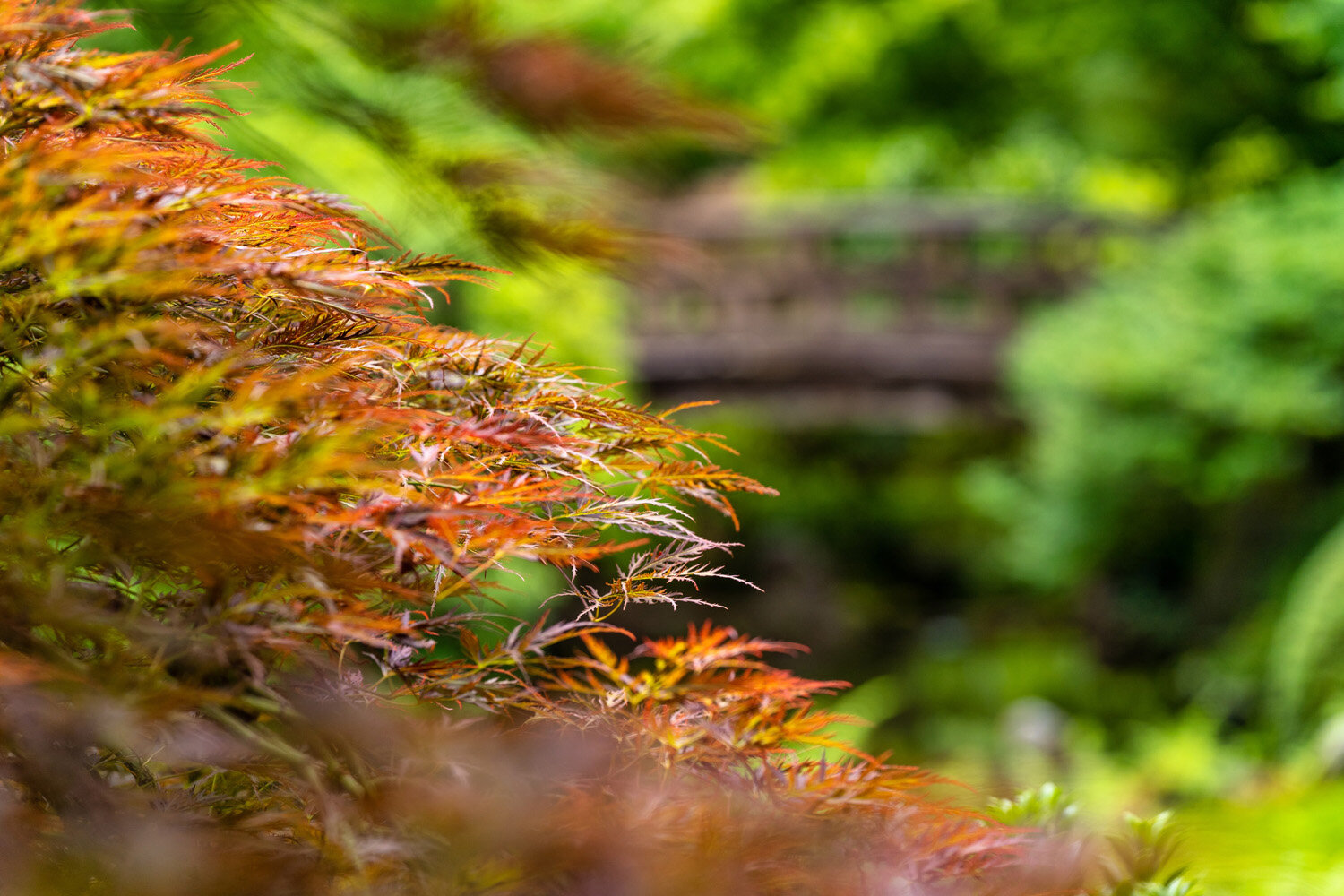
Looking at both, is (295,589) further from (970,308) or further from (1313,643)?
(970,308)

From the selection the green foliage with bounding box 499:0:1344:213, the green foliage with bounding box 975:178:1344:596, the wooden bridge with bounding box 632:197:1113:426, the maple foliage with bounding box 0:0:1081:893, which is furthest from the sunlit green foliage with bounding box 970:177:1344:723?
the maple foliage with bounding box 0:0:1081:893

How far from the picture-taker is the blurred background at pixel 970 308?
2215 mm

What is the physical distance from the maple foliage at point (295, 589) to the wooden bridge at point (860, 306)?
8300 mm

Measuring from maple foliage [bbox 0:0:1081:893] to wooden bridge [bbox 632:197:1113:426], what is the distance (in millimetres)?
8300

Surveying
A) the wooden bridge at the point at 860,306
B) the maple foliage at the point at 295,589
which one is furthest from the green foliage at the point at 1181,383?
the maple foliage at the point at 295,589

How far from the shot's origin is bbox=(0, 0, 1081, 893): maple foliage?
884mm

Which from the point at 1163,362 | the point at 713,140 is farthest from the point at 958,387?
the point at 713,140

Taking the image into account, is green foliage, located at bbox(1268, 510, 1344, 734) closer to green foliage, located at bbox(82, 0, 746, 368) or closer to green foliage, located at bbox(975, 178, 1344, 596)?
green foliage, located at bbox(975, 178, 1344, 596)

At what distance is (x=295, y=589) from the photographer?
92 centimetres

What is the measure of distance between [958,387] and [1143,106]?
280cm

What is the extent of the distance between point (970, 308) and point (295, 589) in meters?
9.55

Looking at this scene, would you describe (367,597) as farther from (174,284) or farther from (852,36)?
(852,36)

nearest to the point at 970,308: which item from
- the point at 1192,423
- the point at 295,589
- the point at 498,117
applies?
the point at 1192,423

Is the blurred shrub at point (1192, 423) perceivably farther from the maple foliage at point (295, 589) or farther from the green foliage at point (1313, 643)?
the maple foliage at point (295, 589)
